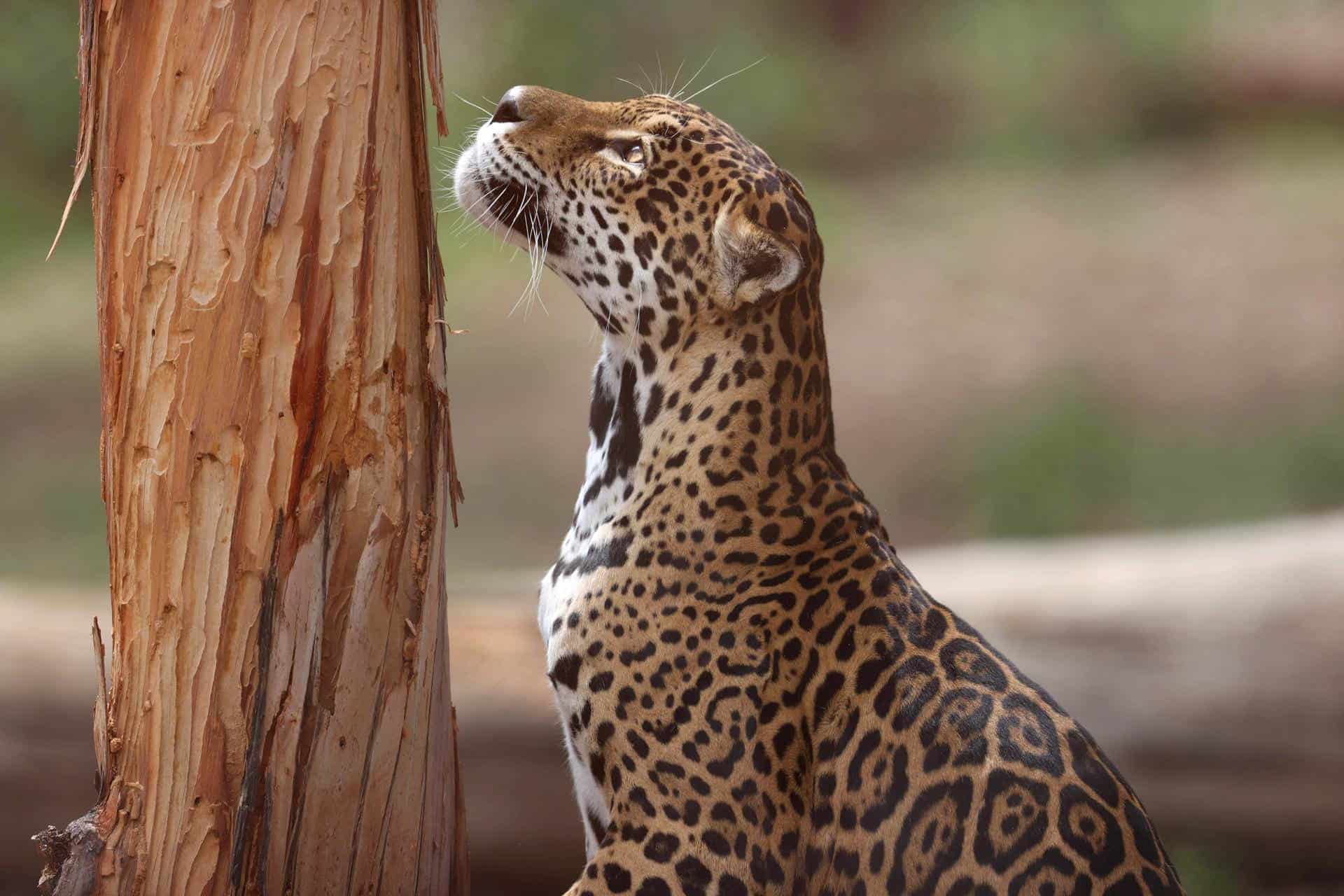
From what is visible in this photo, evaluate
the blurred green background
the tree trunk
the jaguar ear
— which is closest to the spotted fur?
the jaguar ear

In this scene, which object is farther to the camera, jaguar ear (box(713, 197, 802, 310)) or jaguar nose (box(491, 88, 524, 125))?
jaguar nose (box(491, 88, 524, 125))

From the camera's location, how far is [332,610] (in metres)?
3.29

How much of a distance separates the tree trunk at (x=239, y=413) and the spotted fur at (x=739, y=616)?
1.80ft

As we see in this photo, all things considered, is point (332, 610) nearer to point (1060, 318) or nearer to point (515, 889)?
point (515, 889)

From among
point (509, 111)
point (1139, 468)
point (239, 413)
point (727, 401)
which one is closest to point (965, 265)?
point (1139, 468)

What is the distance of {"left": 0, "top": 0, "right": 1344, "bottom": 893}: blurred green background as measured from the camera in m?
11.6

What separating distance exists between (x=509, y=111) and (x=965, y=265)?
10.5m

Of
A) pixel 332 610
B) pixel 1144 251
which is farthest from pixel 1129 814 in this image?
Answer: pixel 1144 251

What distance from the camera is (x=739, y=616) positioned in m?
3.36

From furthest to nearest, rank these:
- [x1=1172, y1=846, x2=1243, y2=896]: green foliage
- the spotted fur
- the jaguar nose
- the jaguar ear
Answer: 1. [x1=1172, y1=846, x2=1243, y2=896]: green foliage
2. the jaguar nose
3. the jaguar ear
4. the spotted fur

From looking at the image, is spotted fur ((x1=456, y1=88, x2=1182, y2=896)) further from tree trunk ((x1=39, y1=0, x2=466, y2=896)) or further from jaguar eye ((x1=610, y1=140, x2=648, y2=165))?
tree trunk ((x1=39, y1=0, x2=466, y2=896))

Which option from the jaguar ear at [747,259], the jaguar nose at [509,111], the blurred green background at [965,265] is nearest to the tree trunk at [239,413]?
the jaguar nose at [509,111]

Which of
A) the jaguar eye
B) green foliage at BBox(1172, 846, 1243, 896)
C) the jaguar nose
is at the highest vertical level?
the jaguar nose

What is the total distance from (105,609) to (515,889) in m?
2.38
